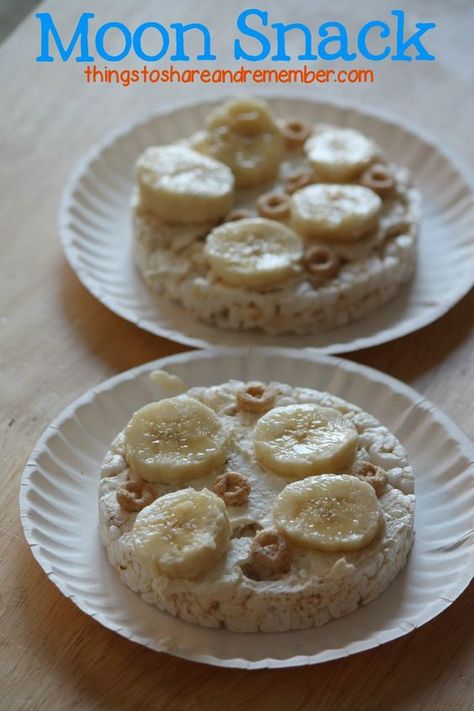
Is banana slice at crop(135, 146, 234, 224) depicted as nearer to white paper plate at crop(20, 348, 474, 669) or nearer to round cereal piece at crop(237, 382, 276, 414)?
white paper plate at crop(20, 348, 474, 669)

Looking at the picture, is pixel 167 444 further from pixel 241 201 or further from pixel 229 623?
pixel 241 201

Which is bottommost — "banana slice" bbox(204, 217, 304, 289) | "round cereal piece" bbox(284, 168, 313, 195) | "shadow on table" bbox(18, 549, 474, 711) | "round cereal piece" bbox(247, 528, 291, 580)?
"shadow on table" bbox(18, 549, 474, 711)

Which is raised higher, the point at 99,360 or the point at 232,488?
the point at 232,488

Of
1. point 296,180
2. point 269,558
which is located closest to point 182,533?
point 269,558

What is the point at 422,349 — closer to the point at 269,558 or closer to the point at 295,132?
the point at 295,132

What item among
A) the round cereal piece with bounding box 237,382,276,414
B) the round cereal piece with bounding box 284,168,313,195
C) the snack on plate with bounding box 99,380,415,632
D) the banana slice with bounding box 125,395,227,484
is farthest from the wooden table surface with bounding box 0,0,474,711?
the round cereal piece with bounding box 284,168,313,195

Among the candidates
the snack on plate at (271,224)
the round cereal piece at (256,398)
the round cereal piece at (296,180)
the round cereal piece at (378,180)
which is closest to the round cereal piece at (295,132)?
the snack on plate at (271,224)

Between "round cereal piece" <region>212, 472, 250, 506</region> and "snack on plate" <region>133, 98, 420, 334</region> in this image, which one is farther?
"snack on plate" <region>133, 98, 420, 334</region>

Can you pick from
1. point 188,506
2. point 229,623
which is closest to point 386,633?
point 229,623
